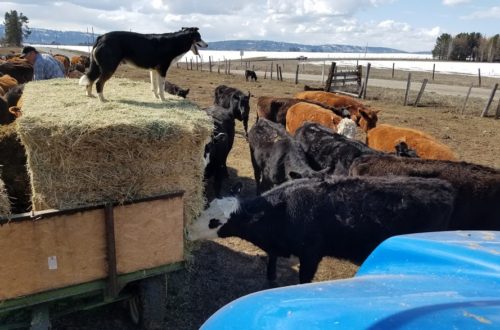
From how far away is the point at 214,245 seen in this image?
5.81m

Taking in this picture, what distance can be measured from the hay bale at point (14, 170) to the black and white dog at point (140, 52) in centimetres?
100

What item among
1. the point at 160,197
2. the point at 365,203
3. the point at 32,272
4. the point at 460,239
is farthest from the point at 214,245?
the point at 460,239

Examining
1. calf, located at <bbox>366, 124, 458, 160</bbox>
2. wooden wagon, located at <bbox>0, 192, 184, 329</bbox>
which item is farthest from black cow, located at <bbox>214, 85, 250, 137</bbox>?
wooden wagon, located at <bbox>0, 192, 184, 329</bbox>

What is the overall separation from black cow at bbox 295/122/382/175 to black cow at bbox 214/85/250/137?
4379 mm

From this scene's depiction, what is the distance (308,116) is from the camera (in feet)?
34.9

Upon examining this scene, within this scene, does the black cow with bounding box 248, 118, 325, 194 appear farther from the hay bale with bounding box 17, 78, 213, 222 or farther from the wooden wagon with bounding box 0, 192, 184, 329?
the wooden wagon with bounding box 0, 192, 184, 329

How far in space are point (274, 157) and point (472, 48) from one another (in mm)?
96053

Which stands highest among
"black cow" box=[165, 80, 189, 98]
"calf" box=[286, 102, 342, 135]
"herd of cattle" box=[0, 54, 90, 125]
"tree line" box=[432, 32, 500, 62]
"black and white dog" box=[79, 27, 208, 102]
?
"tree line" box=[432, 32, 500, 62]

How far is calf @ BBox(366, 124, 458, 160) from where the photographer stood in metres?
7.90

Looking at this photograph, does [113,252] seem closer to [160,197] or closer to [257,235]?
[160,197]

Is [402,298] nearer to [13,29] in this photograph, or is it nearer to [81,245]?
[81,245]

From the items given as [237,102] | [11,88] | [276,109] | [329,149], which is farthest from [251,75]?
[329,149]

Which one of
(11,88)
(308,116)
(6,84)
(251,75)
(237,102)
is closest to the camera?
(11,88)

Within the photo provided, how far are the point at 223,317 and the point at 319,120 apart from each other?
9.27m
